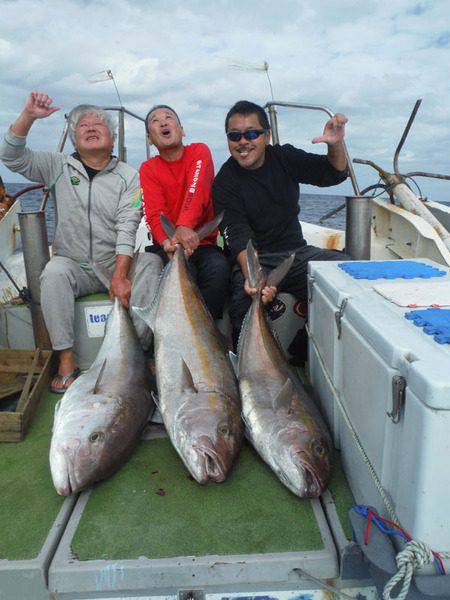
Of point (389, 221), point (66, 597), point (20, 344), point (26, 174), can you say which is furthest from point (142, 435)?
point (389, 221)

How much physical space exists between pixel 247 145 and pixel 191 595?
9.17 feet

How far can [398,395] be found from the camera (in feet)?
4.41

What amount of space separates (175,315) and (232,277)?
0.77 metres

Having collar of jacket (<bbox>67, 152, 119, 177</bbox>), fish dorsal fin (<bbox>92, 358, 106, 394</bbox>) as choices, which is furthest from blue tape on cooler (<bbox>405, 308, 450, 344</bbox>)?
collar of jacket (<bbox>67, 152, 119, 177</bbox>)

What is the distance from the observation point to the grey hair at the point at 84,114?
3689mm

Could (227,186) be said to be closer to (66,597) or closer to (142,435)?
(142,435)

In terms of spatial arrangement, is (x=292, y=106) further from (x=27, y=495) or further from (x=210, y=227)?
(x=27, y=495)

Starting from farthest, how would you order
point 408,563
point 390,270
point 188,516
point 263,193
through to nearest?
1. point 263,193
2. point 390,270
3. point 188,516
4. point 408,563

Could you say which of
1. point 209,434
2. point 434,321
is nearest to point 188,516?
point 209,434

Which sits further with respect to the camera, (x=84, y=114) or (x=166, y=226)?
(x=84, y=114)

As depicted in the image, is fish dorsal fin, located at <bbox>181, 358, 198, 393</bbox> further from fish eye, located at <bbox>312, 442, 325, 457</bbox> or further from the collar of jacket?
the collar of jacket

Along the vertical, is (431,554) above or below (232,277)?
below

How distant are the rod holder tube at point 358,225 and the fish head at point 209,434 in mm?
1904

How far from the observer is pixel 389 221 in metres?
4.87
